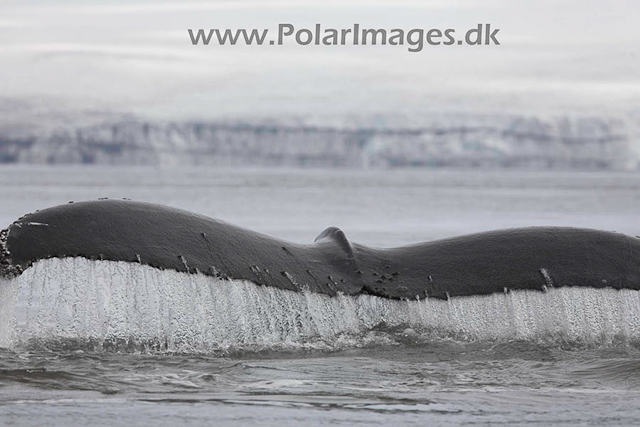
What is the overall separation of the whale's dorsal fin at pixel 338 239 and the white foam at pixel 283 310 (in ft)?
0.96

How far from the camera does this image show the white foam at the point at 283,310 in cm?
586

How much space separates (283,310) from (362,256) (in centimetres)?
52

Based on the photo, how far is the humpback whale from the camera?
5.83m

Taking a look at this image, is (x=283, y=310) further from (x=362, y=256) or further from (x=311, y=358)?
(x=311, y=358)

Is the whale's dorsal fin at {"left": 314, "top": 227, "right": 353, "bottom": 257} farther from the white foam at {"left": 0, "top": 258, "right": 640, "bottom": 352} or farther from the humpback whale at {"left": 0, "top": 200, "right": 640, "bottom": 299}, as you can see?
the white foam at {"left": 0, "top": 258, "right": 640, "bottom": 352}

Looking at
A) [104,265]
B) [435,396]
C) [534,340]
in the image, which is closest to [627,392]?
[534,340]

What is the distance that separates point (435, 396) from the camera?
626cm

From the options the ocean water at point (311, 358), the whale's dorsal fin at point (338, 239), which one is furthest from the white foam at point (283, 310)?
the whale's dorsal fin at point (338, 239)

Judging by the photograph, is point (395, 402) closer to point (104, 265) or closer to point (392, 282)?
point (392, 282)

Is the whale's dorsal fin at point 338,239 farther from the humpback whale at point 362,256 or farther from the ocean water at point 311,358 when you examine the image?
the ocean water at point 311,358

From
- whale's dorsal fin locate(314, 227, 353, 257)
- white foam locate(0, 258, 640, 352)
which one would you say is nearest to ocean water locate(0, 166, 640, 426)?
white foam locate(0, 258, 640, 352)

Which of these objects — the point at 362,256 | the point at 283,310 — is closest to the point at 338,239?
the point at 362,256

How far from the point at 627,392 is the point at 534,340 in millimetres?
590

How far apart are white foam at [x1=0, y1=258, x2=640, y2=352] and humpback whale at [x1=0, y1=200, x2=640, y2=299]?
0.18ft
